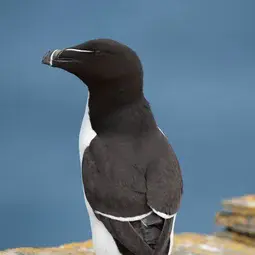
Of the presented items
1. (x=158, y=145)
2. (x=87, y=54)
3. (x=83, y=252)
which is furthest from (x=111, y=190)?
(x=83, y=252)

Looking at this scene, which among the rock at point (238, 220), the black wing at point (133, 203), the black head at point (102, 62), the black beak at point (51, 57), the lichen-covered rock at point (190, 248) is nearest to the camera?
the black wing at point (133, 203)

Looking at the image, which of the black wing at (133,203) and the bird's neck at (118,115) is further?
the bird's neck at (118,115)

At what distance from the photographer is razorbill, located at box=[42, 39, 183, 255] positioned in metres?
3.91

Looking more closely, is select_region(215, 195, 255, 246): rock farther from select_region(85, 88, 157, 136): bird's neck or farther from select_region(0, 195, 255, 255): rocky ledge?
select_region(85, 88, 157, 136): bird's neck

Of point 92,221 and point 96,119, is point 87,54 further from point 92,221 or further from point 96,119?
point 92,221

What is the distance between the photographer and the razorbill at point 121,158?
12.8ft

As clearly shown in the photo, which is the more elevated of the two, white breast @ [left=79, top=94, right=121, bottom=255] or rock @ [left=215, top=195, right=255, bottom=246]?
white breast @ [left=79, top=94, right=121, bottom=255]

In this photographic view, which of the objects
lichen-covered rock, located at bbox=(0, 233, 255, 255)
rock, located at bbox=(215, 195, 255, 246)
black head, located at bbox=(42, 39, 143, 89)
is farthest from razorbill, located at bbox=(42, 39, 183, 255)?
rock, located at bbox=(215, 195, 255, 246)

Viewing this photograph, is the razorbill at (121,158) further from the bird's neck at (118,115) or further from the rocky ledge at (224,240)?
the rocky ledge at (224,240)

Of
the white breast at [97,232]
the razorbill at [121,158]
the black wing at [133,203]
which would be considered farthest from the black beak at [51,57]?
the black wing at [133,203]

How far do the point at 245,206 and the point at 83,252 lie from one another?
202 cm

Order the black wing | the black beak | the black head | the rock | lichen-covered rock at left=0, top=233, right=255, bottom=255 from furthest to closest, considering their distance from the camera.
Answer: the rock < lichen-covered rock at left=0, top=233, right=255, bottom=255 < the black beak < the black head < the black wing

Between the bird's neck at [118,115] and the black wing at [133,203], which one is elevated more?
the bird's neck at [118,115]

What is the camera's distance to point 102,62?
4.15 meters
